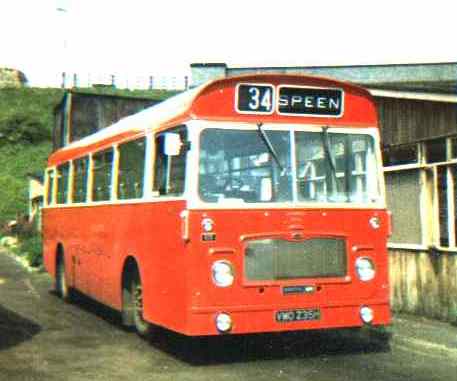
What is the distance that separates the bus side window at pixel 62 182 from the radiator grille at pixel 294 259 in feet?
22.9

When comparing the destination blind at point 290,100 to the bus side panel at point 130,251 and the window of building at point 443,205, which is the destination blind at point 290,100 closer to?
the bus side panel at point 130,251

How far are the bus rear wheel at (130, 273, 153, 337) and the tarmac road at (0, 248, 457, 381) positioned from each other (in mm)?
159

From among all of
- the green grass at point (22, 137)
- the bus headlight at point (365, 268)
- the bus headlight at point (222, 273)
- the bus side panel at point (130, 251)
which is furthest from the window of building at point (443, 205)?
the green grass at point (22, 137)

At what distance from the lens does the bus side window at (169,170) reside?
9031mm

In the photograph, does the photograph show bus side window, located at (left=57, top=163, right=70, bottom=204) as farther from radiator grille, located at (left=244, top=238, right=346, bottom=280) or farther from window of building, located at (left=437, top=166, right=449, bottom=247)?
radiator grille, located at (left=244, top=238, right=346, bottom=280)

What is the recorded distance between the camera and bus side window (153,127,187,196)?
9031mm

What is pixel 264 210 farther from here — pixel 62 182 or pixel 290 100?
pixel 62 182

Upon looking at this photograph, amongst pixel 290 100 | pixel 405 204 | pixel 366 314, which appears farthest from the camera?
pixel 405 204

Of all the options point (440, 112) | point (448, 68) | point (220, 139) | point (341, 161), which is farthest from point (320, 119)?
point (448, 68)

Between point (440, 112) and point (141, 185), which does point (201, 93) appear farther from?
point (440, 112)

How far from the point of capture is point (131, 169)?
10.9 m

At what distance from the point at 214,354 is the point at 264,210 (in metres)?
1.92

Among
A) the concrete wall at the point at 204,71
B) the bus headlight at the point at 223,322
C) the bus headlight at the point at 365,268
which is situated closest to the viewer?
the bus headlight at the point at 223,322

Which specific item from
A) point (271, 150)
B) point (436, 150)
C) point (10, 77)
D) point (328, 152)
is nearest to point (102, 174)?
point (271, 150)
